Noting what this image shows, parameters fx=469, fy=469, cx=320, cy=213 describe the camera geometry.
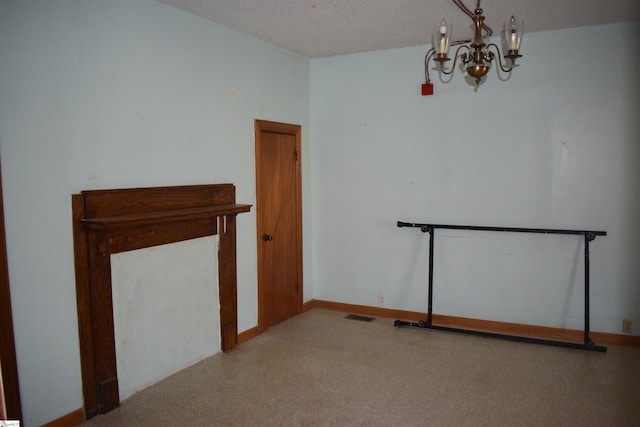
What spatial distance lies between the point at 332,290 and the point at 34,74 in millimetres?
3460

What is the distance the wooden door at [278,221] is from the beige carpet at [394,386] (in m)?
0.46

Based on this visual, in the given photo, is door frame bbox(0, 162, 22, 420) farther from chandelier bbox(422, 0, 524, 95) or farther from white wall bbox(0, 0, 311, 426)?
chandelier bbox(422, 0, 524, 95)

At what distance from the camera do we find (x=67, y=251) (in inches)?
105

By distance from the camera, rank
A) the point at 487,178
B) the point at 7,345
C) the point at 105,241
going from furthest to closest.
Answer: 1. the point at 487,178
2. the point at 105,241
3. the point at 7,345

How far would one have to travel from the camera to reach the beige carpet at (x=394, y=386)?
2820 millimetres

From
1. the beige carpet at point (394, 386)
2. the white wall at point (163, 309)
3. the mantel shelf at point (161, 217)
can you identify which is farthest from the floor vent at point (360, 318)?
the mantel shelf at point (161, 217)

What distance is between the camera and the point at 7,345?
2.38m

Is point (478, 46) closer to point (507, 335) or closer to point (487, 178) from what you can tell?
point (487, 178)

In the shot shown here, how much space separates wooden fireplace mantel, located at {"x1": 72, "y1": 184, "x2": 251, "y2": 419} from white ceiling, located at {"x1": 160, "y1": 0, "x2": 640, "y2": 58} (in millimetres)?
1387

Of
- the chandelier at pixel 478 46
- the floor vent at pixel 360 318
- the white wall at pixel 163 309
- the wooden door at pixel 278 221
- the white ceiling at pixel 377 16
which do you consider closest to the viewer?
the chandelier at pixel 478 46

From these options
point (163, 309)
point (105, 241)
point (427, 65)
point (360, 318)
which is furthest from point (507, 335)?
point (105, 241)

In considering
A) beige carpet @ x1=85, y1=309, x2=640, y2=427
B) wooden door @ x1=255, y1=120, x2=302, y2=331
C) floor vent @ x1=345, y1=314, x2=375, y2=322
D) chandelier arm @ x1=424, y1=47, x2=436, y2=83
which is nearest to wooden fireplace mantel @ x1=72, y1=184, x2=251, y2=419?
beige carpet @ x1=85, y1=309, x2=640, y2=427

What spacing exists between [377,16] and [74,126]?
7.44 ft

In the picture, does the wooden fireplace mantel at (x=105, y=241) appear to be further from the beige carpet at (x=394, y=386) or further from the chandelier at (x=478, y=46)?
the chandelier at (x=478, y=46)
